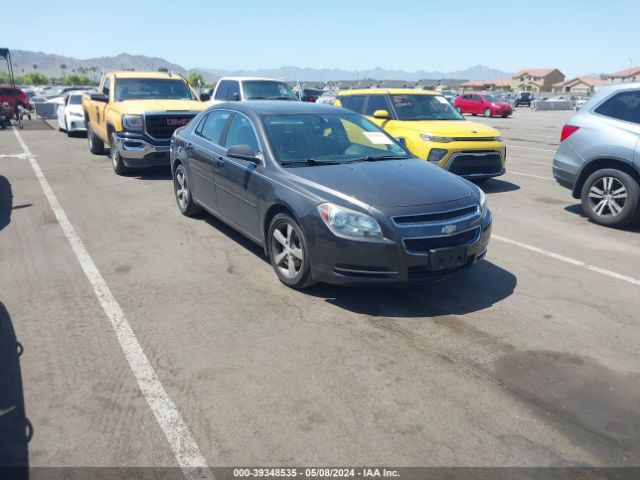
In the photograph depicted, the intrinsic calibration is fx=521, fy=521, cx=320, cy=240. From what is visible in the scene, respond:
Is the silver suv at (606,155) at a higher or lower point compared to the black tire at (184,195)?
higher

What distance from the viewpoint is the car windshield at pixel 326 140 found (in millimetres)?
5254

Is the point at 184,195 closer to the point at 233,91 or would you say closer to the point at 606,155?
the point at 606,155

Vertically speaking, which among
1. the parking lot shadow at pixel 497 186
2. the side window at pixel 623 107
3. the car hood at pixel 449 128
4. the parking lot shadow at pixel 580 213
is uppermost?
the side window at pixel 623 107

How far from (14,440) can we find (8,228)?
486 cm

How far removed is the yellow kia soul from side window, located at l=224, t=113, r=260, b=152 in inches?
153

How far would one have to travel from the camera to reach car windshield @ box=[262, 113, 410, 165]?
5254mm

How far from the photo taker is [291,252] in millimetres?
4801

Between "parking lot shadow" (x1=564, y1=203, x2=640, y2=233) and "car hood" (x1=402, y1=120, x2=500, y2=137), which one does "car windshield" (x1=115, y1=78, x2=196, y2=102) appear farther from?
"parking lot shadow" (x1=564, y1=203, x2=640, y2=233)

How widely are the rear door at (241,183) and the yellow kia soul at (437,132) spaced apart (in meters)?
3.94

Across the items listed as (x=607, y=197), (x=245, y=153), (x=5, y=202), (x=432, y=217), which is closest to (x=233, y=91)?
(x=5, y=202)

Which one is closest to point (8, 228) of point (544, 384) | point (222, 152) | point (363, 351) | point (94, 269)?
point (94, 269)

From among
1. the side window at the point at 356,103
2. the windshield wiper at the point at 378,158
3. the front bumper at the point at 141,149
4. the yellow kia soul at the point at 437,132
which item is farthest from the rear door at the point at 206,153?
the side window at the point at 356,103

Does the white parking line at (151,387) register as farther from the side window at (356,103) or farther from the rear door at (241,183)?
the side window at (356,103)

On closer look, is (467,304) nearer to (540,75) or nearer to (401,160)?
(401,160)
